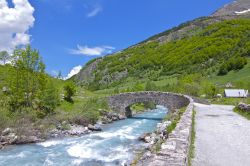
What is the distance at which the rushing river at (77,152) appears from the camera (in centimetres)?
2347

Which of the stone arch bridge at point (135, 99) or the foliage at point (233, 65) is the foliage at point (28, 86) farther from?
the foliage at point (233, 65)

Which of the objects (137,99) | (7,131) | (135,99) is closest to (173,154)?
(7,131)

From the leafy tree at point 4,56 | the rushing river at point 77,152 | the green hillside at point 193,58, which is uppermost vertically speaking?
the green hillside at point 193,58

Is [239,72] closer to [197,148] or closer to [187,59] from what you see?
[187,59]

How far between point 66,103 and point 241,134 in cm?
4350

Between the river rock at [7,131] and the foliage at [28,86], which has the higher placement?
the foliage at [28,86]

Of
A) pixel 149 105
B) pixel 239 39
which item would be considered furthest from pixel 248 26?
pixel 149 105

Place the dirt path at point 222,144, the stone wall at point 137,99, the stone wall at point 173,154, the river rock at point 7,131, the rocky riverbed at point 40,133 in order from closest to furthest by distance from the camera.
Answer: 1. the stone wall at point 173,154
2. the dirt path at point 222,144
3. the rocky riverbed at point 40,133
4. the river rock at point 7,131
5. the stone wall at point 137,99

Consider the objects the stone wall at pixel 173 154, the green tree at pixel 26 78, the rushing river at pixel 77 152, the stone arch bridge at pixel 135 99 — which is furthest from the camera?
the stone arch bridge at pixel 135 99

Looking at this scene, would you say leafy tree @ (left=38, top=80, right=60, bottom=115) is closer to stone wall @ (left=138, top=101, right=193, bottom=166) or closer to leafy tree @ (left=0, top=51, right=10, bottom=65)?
leafy tree @ (left=0, top=51, right=10, bottom=65)

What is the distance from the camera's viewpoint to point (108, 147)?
29.0m

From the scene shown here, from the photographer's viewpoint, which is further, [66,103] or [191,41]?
[191,41]

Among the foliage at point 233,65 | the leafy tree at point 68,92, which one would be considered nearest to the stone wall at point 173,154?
the leafy tree at point 68,92

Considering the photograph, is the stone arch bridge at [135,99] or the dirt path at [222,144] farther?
the stone arch bridge at [135,99]
